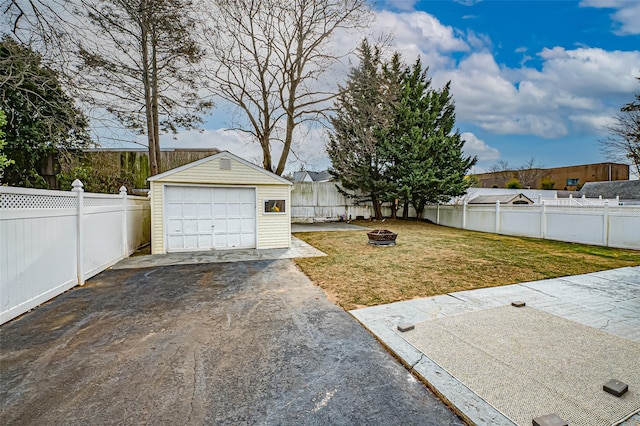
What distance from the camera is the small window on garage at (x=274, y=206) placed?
850cm

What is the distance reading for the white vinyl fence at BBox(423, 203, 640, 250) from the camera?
27.3 feet

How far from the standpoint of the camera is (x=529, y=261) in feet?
21.6

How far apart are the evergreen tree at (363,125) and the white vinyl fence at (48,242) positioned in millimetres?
10144

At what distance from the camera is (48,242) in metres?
3.91

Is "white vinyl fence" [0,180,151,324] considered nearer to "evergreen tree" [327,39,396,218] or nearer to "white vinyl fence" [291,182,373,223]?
"evergreen tree" [327,39,396,218]

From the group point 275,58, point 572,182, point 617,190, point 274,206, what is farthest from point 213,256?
point 572,182

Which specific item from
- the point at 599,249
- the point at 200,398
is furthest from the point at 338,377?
the point at 599,249

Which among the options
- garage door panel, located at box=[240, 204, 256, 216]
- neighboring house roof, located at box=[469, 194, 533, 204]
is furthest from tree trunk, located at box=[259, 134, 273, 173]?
neighboring house roof, located at box=[469, 194, 533, 204]

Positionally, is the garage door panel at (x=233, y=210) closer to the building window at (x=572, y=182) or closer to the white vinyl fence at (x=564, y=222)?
the white vinyl fence at (x=564, y=222)

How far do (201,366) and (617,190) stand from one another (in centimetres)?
3207

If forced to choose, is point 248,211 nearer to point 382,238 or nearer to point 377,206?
point 382,238

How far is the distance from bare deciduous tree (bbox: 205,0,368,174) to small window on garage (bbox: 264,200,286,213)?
5221mm

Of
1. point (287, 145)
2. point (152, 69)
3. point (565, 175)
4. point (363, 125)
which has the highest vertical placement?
point (152, 69)

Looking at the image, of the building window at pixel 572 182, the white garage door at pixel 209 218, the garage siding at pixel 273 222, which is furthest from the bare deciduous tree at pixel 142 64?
the building window at pixel 572 182
